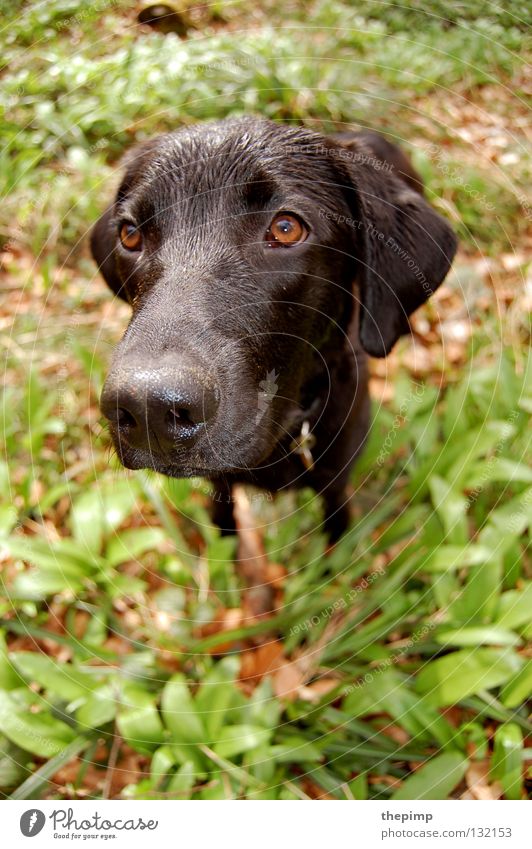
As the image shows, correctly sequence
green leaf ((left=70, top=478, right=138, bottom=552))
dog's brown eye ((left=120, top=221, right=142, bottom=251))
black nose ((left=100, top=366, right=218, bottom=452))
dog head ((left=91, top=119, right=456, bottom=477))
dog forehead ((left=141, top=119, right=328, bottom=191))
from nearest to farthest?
black nose ((left=100, top=366, right=218, bottom=452))
dog head ((left=91, top=119, right=456, bottom=477))
dog forehead ((left=141, top=119, right=328, bottom=191))
dog's brown eye ((left=120, top=221, right=142, bottom=251))
green leaf ((left=70, top=478, right=138, bottom=552))

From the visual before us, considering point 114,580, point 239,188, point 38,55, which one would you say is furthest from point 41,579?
point 38,55

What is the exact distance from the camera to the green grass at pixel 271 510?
2631 mm

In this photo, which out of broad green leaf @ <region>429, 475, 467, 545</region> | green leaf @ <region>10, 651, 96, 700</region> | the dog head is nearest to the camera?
the dog head

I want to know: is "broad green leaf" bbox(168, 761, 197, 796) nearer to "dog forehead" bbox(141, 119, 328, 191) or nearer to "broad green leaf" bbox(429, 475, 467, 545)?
"broad green leaf" bbox(429, 475, 467, 545)

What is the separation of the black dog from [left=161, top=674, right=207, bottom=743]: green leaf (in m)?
1.02

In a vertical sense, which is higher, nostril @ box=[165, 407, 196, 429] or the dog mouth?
nostril @ box=[165, 407, 196, 429]

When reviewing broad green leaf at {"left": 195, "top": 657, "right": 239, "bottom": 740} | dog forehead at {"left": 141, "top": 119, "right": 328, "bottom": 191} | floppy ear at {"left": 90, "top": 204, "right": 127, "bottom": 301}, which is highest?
dog forehead at {"left": 141, "top": 119, "right": 328, "bottom": 191}

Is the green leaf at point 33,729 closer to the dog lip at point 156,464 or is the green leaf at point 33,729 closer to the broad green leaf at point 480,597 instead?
the dog lip at point 156,464

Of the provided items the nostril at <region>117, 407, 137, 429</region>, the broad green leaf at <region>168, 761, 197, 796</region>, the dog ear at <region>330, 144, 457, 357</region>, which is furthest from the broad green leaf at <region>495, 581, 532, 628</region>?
the nostril at <region>117, 407, 137, 429</region>

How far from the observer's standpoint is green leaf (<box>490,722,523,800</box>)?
2344 millimetres

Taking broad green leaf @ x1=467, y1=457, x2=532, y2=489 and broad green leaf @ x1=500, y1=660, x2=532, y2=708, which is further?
broad green leaf @ x1=467, y1=457, x2=532, y2=489

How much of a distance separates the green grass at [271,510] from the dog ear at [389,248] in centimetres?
111
